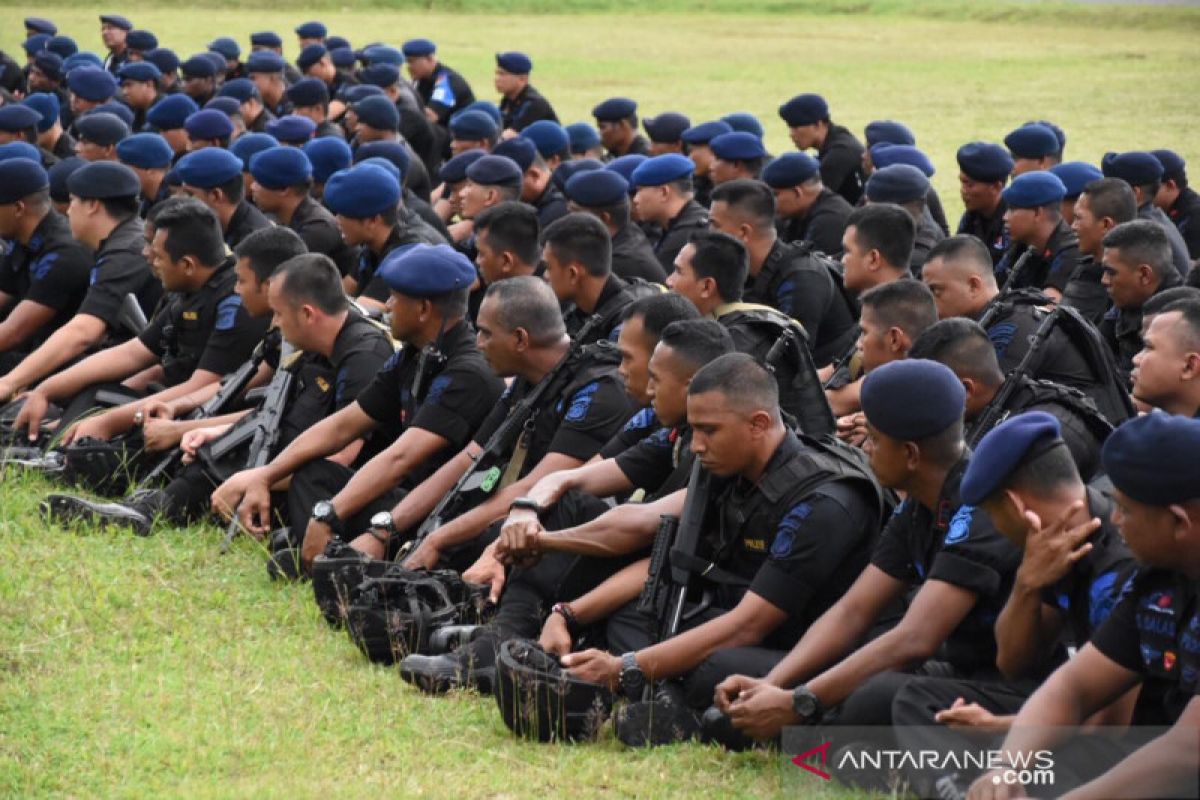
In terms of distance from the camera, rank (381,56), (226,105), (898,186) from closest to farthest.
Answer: (898,186), (226,105), (381,56)

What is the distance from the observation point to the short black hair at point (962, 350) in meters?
6.18

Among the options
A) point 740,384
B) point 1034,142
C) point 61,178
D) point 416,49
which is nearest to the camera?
point 740,384

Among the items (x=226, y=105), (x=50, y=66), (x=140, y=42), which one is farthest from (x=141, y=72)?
(x=140, y=42)

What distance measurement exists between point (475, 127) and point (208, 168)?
3843 millimetres

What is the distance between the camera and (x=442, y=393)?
751 cm

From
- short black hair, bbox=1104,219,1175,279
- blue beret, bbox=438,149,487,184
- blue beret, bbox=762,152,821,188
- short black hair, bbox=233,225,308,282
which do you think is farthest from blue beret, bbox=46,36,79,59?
short black hair, bbox=1104,219,1175,279

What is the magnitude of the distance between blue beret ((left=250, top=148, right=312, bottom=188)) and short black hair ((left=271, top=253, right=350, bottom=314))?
2887 mm

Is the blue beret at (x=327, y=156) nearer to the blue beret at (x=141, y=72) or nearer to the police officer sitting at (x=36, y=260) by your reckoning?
the police officer sitting at (x=36, y=260)

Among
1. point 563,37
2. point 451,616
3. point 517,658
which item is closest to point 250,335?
point 451,616

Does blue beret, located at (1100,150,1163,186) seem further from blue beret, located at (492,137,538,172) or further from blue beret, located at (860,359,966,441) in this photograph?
blue beret, located at (860,359,966,441)

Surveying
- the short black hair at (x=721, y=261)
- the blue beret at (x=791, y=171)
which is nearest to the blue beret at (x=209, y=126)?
the blue beret at (x=791, y=171)

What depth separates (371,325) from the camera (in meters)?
8.28

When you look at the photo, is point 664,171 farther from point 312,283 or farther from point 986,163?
point 312,283

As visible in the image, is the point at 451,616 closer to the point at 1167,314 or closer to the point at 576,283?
the point at 576,283
